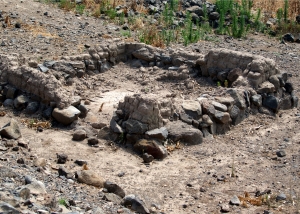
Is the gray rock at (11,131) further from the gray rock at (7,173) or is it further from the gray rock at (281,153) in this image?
the gray rock at (281,153)

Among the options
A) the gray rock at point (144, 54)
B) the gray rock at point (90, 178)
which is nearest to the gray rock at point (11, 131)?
the gray rock at point (90, 178)

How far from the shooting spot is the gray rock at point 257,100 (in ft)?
28.6

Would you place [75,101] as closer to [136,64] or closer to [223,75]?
[136,64]

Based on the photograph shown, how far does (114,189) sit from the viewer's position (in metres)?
6.11

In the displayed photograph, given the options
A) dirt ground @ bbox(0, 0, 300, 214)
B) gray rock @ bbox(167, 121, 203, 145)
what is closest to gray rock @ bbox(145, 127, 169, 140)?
gray rock @ bbox(167, 121, 203, 145)

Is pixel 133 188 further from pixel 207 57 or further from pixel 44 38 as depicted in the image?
pixel 44 38

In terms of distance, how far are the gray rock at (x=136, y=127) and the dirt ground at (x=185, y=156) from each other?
233 mm

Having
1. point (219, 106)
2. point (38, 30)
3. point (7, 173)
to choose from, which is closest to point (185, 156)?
point (219, 106)

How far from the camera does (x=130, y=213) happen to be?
556 centimetres

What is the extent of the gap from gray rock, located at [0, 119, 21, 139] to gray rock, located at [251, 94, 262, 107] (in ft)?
12.0

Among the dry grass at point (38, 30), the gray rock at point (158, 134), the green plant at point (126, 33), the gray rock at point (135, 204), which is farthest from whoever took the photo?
the green plant at point (126, 33)

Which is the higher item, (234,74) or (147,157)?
(234,74)

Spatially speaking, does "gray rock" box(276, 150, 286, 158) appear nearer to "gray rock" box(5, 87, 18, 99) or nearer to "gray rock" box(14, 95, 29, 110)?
"gray rock" box(14, 95, 29, 110)

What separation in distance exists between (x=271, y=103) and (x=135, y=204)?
396cm
